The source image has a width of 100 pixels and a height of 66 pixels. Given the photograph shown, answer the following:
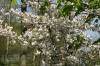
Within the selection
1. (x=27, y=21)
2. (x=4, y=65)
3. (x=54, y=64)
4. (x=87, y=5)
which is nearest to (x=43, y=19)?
(x=27, y=21)

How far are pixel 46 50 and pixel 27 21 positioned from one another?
1.32 meters

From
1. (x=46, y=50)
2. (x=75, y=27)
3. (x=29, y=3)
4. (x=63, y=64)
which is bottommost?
(x=63, y=64)

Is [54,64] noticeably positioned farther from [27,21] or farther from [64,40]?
[27,21]

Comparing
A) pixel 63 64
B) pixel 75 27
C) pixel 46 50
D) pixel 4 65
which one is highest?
pixel 75 27

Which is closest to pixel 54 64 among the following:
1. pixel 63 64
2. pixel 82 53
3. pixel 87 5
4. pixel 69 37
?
pixel 63 64

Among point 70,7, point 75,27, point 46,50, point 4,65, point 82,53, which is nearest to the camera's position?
point 70,7

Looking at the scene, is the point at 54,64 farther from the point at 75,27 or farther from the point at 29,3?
the point at 29,3

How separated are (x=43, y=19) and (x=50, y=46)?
3.22 feet

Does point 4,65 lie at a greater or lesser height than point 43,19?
lesser

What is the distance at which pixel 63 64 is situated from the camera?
811 centimetres

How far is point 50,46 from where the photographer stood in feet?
24.9

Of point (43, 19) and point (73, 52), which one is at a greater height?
point (43, 19)

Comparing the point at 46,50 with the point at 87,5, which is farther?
the point at 46,50

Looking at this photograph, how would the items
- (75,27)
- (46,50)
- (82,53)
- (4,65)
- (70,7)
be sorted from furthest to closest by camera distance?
(4,65)
(82,53)
(75,27)
(46,50)
(70,7)
